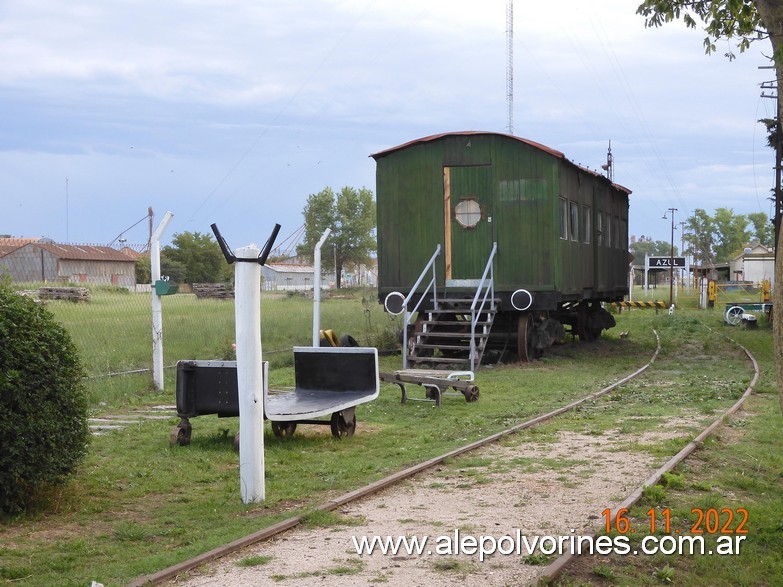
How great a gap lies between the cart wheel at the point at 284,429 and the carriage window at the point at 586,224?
12.9 m

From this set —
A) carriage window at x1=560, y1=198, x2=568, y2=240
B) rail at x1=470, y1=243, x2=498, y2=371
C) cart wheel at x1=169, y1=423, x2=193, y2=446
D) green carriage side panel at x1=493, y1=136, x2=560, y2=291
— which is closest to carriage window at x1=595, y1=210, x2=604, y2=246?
carriage window at x1=560, y1=198, x2=568, y2=240

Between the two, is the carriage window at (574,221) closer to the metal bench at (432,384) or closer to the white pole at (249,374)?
the metal bench at (432,384)

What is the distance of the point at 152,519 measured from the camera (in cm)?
658

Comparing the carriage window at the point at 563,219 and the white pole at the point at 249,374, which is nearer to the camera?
the white pole at the point at 249,374

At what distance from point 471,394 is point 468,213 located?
6.90m

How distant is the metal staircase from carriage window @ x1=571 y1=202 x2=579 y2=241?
2495mm

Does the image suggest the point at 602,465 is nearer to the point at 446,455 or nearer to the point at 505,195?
the point at 446,455

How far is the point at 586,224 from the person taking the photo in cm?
2186

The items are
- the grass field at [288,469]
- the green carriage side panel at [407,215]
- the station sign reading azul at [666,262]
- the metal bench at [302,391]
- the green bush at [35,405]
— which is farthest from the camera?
the station sign reading azul at [666,262]

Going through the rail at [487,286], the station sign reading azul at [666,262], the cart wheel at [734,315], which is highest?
the station sign reading azul at [666,262]

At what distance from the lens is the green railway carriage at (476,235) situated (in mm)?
18500

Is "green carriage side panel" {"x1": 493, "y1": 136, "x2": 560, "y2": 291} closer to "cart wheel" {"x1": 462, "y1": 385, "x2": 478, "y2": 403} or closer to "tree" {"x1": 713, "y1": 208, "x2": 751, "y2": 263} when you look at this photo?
"cart wheel" {"x1": 462, "y1": 385, "x2": 478, "y2": 403}

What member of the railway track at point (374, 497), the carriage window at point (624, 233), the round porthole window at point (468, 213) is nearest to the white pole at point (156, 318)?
the railway track at point (374, 497)

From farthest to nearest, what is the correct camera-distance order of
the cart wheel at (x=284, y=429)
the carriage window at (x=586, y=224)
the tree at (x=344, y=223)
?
the tree at (x=344, y=223) → the carriage window at (x=586, y=224) → the cart wheel at (x=284, y=429)
